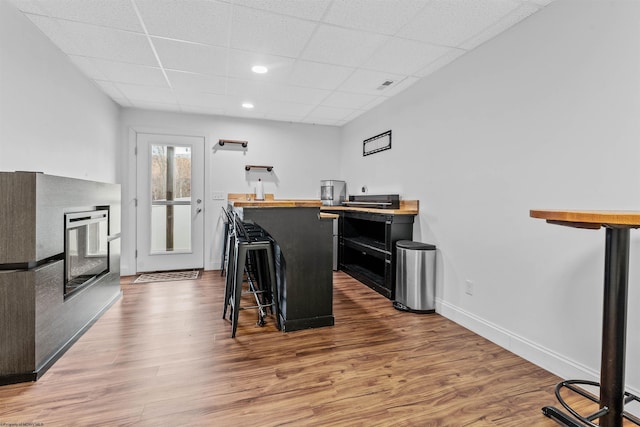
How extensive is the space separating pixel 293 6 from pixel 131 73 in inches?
81.1

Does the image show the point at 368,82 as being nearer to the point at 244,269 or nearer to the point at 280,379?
the point at 244,269

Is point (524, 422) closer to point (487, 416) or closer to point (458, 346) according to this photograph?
point (487, 416)

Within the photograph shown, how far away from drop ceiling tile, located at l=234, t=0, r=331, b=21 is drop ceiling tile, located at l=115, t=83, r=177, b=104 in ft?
6.81

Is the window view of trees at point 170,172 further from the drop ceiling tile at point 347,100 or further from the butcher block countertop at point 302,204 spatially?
the drop ceiling tile at point 347,100

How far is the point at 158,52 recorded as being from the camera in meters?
2.73

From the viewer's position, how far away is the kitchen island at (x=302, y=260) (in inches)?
99.7

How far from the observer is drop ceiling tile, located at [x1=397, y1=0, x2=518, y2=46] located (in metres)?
2.06

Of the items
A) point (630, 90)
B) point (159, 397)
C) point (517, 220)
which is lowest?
point (159, 397)

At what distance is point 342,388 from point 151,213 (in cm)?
391

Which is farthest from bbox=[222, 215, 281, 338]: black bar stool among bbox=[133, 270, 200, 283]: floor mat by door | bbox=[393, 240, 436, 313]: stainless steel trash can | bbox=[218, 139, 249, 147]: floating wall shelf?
bbox=[218, 139, 249, 147]: floating wall shelf

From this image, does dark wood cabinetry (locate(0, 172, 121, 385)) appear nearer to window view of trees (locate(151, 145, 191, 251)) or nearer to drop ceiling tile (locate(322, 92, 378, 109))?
window view of trees (locate(151, 145, 191, 251))

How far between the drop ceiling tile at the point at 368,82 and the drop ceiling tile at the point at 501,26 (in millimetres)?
802

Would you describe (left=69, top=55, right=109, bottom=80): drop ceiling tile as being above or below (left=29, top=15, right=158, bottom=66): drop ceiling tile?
above

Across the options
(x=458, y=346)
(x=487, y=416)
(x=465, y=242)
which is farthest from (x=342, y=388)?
(x=465, y=242)
